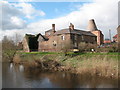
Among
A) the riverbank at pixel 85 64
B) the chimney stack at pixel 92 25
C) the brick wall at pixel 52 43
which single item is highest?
the chimney stack at pixel 92 25

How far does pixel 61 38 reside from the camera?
40156 millimetres

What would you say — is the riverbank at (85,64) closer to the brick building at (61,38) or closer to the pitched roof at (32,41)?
the brick building at (61,38)

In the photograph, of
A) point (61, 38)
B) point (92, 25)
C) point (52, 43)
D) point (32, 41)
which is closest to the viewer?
point (61, 38)

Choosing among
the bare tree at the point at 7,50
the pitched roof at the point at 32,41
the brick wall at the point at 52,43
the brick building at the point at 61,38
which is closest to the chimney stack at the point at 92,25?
the brick building at the point at 61,38

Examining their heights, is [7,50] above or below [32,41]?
below

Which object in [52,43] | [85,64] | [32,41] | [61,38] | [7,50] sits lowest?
[85,64]

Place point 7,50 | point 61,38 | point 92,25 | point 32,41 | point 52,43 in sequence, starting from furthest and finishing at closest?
point 92,25 → point 32,41 → point 52,43 → point 61,38 → point 7,50

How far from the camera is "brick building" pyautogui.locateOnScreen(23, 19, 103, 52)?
39.5m

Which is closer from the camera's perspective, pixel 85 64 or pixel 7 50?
pixel 85 64

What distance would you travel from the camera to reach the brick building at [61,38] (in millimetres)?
39534

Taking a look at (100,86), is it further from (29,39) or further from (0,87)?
(29,39)

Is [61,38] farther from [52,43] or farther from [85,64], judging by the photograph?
[85,64]

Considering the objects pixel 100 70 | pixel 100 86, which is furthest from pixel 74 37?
pixel 100 86

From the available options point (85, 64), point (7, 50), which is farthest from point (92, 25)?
point (85, 64)
